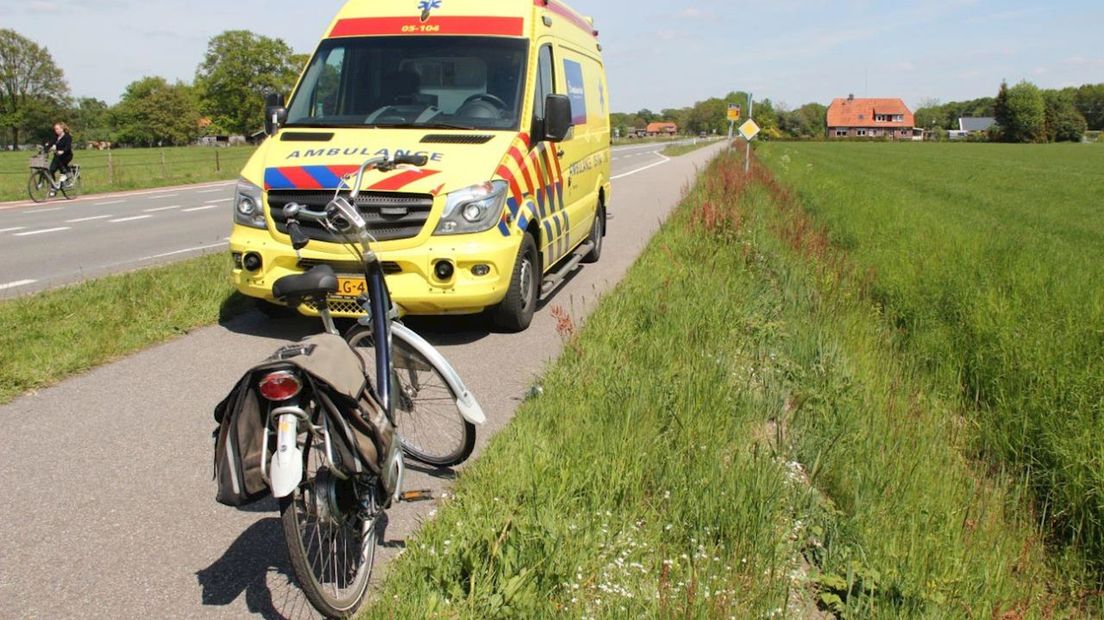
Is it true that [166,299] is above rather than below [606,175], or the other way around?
below

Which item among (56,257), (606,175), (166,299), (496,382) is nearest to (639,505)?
(496,382)

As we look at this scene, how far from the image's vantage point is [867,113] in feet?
539

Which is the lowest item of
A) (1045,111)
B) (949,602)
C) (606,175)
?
(949,602)

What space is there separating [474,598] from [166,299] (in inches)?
226

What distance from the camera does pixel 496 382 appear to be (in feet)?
19.2

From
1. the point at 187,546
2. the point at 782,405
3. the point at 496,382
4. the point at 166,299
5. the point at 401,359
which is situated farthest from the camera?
the point at 166,299

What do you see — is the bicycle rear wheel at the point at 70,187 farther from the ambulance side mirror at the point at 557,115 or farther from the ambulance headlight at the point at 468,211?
the ambulance headlight at the point at 468,211

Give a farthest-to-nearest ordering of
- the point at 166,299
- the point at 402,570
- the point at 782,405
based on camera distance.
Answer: the point at 166,299 → the point at 782,405 → the point at 402,570

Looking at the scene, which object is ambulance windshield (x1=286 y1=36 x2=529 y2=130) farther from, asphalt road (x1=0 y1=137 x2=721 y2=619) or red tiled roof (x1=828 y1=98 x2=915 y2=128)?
red tiled roof (x1=828 y1=98 x2=915 y2=128)

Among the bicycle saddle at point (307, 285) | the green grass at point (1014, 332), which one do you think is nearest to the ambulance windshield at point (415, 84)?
the green grass at point (1014, 332)

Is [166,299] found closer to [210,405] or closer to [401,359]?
[210,405]

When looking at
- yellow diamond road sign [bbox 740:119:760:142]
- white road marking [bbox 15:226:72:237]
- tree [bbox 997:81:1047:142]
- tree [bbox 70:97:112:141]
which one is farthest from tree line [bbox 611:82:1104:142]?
tree [bbox 70:97:112:141]

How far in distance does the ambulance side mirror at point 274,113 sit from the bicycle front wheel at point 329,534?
5085mm

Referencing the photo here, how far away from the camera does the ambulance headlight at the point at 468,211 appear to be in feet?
20.9
